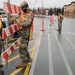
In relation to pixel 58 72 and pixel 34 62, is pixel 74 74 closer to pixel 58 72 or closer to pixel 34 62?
pixel 58 72

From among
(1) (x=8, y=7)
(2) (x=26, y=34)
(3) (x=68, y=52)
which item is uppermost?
(1) (x=8, y=7)

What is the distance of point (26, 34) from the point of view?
838 cm

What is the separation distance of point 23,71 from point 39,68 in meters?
0.60

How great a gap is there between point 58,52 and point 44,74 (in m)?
3.66

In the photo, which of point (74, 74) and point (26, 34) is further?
point (26, 34)

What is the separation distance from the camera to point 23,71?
7797mm

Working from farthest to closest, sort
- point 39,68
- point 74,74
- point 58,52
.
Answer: point 58,52, point 39,68, point 74,74

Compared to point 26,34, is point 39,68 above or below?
below

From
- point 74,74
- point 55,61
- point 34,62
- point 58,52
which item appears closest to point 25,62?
point 34,62

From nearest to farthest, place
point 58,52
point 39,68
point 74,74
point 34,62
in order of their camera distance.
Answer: point 74,74, point 39,68, point 34,62, point 58,52

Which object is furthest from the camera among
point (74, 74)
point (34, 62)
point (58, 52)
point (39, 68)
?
point (58, 52)

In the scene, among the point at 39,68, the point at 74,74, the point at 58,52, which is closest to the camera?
the point at 74,74

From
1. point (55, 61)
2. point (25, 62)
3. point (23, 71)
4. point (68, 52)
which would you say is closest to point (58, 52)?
point (68, 52)

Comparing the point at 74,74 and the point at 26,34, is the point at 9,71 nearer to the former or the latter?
the point at 26,34
